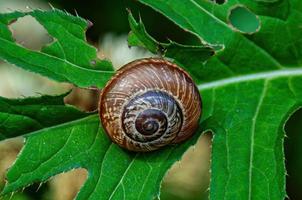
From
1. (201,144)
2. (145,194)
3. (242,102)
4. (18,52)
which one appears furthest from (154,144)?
(201,144)

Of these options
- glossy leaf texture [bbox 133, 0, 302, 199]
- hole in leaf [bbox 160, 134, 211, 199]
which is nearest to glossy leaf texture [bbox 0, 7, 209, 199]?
glossy leaf texture [bbox 133, 0, 302, 199]

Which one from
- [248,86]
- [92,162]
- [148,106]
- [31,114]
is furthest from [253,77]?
[31,114]

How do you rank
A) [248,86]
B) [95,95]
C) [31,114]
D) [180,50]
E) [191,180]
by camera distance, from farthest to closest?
[191,180] < [95,95] < [248,86] < [180,50] < [31,114]

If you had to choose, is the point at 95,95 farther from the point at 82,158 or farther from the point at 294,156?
the point at 294,156

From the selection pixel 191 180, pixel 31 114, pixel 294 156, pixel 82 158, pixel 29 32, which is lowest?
pixel 294 156

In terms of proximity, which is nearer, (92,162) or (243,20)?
(92,162)

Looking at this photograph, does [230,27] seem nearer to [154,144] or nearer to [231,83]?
[231,83]

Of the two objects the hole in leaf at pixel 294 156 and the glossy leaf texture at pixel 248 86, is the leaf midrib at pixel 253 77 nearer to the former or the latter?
the glossy leaf texture at pixel 248 86
